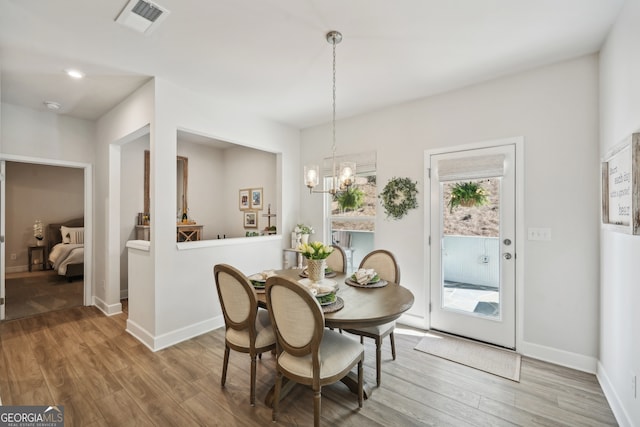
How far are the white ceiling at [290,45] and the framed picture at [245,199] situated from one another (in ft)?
7.27

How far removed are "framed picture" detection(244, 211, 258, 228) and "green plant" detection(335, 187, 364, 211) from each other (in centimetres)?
184

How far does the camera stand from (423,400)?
2.09m

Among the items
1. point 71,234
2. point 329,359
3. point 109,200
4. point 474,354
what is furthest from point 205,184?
point 474,354

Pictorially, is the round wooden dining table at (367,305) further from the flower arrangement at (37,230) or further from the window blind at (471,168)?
the flower arrangement at (37,230)

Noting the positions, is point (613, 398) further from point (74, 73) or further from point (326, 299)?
point (74, 73)

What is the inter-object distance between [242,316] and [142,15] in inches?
86.5

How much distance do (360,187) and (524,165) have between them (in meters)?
1.84

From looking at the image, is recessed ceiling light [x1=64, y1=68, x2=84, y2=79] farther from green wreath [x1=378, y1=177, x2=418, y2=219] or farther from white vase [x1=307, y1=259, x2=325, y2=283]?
green wreath [x1=378, y1=177, x2=418, y2=219]

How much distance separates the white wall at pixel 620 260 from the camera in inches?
66.7

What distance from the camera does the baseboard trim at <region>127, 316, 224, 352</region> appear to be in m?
2.89

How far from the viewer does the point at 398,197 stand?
353 cm

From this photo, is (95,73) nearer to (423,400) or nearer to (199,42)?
(199,42)

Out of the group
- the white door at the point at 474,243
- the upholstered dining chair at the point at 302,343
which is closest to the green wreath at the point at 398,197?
the white door at the point at 474,243

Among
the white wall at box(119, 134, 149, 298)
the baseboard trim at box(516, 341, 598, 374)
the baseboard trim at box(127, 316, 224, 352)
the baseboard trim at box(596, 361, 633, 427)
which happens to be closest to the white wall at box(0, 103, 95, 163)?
the white wall at box(119, 134, 149, 298)
